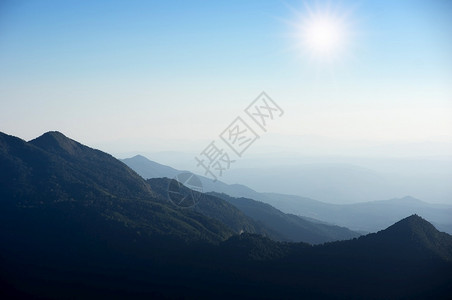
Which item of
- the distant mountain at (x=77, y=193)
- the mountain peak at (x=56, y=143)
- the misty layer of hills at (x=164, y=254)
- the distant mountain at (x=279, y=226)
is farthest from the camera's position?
the distant mountain at (x=279, y=226)

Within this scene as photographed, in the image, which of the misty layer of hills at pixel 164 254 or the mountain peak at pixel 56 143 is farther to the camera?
the mountain peak at pixel 56 143

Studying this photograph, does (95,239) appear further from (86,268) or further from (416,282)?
(416,282)

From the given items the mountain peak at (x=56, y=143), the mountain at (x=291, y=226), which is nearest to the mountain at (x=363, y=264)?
the mountain at (x=291, y=226)

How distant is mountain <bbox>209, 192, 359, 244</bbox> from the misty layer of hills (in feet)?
183

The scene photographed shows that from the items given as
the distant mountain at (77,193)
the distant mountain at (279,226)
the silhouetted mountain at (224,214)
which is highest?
the distant mountain at (279,226)

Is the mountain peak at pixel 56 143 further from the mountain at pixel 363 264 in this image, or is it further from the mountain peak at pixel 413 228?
the mountain peak at pixel 413 228

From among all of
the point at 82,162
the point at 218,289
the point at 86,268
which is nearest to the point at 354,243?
the point at 218,289

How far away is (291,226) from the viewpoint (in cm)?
16612

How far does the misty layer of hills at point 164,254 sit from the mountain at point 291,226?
5579 centimetres

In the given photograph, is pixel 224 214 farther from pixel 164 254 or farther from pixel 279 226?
pixel 164 254

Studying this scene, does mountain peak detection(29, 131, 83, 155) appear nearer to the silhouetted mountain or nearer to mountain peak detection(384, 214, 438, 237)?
the silhouetted mountain

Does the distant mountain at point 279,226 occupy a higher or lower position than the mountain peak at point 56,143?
higher

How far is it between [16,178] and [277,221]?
365ft

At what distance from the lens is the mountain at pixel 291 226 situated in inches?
6142
